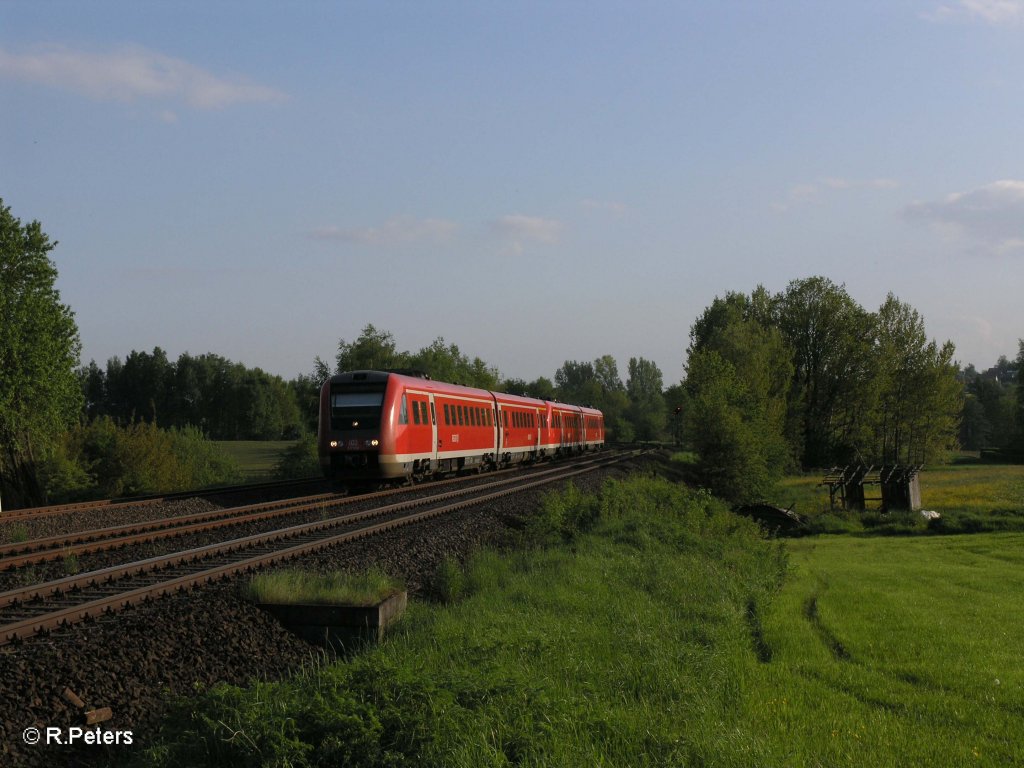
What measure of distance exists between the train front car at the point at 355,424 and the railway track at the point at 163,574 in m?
4.72

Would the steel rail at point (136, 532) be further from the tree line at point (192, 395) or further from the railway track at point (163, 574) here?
the tree line at point (192, 395)

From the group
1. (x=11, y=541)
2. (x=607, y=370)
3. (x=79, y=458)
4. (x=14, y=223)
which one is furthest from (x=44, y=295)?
(x=607, y=370)

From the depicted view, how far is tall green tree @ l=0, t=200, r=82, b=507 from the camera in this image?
34.9 metres

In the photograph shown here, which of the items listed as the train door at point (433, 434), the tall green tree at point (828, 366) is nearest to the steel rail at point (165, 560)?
the train door at point (433, 434)

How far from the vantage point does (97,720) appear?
6.00m

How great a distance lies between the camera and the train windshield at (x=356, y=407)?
2311cm

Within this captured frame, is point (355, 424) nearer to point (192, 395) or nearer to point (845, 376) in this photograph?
point (845, 376)

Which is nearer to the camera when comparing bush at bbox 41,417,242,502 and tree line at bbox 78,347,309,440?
bush at bbox 41,417,242,502

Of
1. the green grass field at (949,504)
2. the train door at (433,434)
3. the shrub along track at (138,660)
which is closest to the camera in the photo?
the shrub along track at (138,660)

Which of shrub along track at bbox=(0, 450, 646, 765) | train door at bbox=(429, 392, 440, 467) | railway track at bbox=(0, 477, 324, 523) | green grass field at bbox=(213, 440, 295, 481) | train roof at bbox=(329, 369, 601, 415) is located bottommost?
green grass field at bbox=(213, 440, 295, 481)

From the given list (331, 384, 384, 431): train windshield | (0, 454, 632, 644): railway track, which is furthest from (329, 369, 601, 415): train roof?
(0, 454, 632, 644): railway track

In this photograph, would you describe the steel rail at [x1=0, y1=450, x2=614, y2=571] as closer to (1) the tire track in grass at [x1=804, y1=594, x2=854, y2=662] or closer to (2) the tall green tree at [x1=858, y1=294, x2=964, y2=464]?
(1) the tire track in grass at [x1=804, y1=594, x2=854, y2=662]

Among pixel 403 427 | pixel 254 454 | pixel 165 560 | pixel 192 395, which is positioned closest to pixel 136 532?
pixel 165 560

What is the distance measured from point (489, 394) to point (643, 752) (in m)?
29.3
